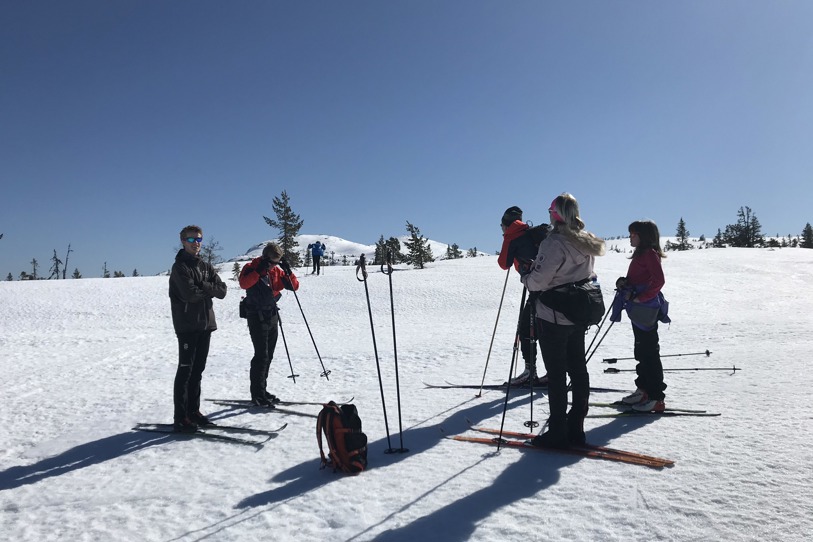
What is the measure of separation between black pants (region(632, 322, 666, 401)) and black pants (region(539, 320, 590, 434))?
4.32 feet

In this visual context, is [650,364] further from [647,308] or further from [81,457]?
[81,457]

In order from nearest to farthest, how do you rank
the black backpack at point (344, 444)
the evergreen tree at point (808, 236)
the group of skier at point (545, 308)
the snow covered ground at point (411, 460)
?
1. the snow covered ground at point (411, 460)
2. the black backpack at point (344, 444)
3. the group of skier at point (545, 308)
4. the evergreen tree at point (808, 236)

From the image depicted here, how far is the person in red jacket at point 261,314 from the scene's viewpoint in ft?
21.2

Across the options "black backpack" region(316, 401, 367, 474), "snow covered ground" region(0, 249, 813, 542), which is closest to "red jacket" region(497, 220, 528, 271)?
"snow covered ground" region(0, 249, 813, 542)

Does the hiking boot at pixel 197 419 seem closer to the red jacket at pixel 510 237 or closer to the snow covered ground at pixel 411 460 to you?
the snow covered ground at pixel 411 460

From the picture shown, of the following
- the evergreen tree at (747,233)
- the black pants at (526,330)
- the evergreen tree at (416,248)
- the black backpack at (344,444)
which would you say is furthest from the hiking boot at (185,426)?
the evergreen tree at (747,233)

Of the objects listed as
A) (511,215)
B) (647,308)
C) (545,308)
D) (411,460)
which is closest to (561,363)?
(545,308)

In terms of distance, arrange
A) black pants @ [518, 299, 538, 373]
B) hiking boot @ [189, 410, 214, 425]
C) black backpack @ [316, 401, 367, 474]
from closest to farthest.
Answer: black backpack @ [316, 401, 367, 474], hiking boot @ [189, 410, 214, 425], black pants @ [518, 299, 538, 373]

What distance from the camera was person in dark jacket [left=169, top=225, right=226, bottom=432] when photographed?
5.33 m

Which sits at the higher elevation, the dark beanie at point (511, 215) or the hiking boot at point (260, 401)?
the dark beanie at point (511, 215)

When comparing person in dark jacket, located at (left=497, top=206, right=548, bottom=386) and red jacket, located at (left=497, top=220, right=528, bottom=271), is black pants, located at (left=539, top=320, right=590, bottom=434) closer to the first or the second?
person in dark jacket, located at (left=497, top=206, right=548, bottom=386)

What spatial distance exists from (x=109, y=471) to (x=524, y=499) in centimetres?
389

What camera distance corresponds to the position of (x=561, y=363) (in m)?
4.08

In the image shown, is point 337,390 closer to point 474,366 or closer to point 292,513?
point 474,366
